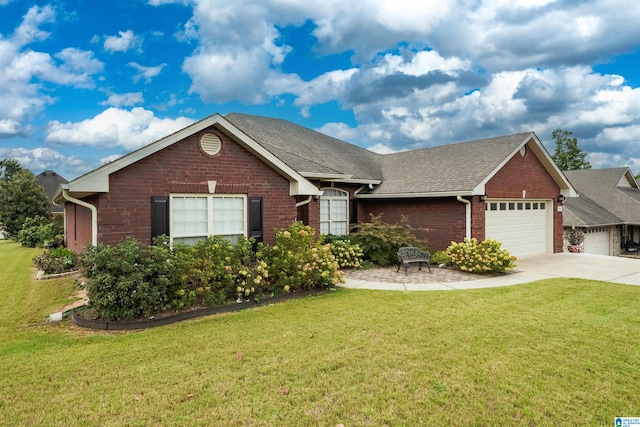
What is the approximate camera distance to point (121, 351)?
5051 mm

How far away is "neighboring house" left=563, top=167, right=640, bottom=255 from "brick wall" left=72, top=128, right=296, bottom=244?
687 inches

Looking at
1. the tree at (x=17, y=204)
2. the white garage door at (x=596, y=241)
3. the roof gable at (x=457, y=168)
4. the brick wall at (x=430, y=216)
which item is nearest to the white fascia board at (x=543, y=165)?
the roof gable at (x=457, y=168)

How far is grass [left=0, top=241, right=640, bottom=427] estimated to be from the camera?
11.4ft

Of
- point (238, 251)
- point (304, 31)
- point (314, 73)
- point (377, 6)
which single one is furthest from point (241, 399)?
point (314, 73)

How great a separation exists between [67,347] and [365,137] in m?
20.9

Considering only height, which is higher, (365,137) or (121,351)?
(365,137)

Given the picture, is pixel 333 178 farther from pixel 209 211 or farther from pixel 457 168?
pixel 457 168

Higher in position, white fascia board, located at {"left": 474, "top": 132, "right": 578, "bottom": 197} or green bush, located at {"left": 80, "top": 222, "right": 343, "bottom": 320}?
white fascia board, located at {"left": 474, "top": 132, "right": 578, "bottom": 197}

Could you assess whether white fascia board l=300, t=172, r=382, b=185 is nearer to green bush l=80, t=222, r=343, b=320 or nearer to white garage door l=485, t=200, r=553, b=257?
green bush l=80, t=222, r=343, b=320

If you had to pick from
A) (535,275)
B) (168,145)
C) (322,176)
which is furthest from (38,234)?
(535,275)

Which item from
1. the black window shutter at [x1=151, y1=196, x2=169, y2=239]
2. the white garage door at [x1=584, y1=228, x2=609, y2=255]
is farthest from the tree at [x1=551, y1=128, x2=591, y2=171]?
the black window shutter at [x1=151, y1=196, x2=169, y2=239]

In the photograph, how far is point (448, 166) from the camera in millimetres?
14539

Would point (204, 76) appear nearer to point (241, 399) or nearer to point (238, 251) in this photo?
point (238, 251)

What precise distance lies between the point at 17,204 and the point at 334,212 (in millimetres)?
23561
